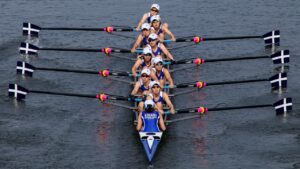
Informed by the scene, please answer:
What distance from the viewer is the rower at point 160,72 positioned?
43703 millimetres

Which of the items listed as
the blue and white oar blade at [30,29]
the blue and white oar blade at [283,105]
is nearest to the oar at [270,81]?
the blue and white oar blade at [283,105]

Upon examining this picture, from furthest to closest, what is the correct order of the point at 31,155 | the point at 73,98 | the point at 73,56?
the point at 73,56, the point at 73,98, the point at 31,155

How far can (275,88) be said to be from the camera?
46.0 m

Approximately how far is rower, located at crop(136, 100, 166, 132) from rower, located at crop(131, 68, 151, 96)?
295 centimetres

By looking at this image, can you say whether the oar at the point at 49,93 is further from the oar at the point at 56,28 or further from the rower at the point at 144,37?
the oar at the point at 56,28

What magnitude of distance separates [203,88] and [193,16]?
13.0 meters

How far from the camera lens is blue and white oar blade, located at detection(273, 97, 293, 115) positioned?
42.1 m

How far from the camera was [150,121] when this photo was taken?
39094mm

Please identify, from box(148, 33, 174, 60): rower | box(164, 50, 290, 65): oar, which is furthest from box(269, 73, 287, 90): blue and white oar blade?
box(148, 33, 174, 60): rower

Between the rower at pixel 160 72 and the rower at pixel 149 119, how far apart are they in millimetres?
4385

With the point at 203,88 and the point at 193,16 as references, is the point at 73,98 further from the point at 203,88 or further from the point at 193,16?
the point at 193,16

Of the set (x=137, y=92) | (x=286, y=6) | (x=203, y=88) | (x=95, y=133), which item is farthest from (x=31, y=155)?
(x=286, y=6)

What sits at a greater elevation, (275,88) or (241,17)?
(241,17)

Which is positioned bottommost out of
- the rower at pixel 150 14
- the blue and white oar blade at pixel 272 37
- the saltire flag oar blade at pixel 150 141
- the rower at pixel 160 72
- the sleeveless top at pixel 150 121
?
the saltire flag oar blade at pixel 150 141
